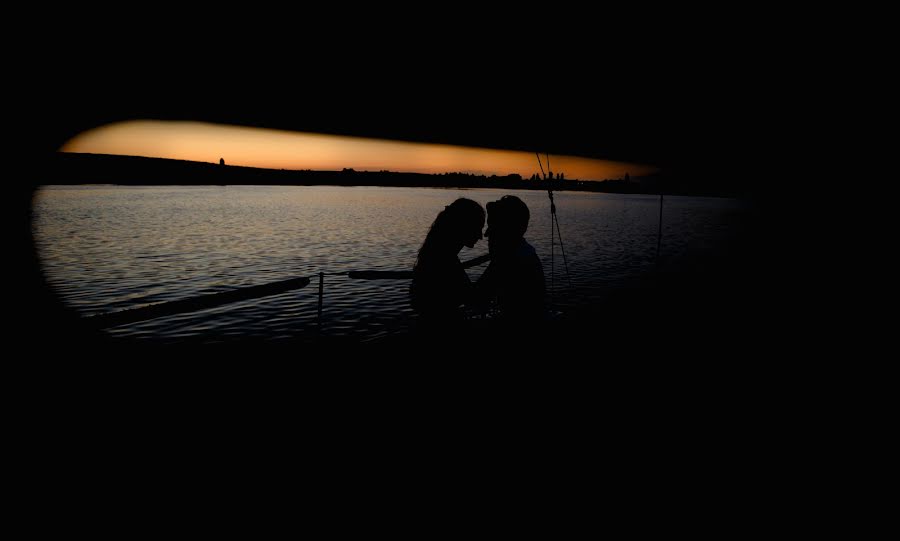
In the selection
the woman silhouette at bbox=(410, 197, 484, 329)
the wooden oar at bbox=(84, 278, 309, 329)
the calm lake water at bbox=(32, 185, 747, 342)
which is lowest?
the calm lake water at bbox=(32, 185, 747, 342)

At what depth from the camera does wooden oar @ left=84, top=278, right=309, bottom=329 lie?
15.0 feet

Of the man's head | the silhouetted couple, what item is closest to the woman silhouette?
the silhouetted couple

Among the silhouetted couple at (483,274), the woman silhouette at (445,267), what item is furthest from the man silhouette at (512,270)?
the woman silhouette at (445,267)

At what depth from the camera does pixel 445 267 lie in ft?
15.9

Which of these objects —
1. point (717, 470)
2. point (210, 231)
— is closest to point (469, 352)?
point (717, 470)

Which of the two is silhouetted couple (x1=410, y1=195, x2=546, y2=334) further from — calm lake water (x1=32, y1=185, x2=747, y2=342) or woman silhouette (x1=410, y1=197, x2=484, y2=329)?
calm lake water (x1=32, y1=185, x2=747, y2=342)

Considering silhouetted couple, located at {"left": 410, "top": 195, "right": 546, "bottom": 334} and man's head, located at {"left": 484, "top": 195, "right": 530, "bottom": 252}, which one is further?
man's head, located at {"left": 484, "top": 195, "right": 530, "bottom": 252}

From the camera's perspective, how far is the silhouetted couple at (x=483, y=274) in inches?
187

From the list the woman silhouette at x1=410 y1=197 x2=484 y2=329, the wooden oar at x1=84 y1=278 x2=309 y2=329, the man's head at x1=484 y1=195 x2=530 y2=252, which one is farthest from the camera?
the man's head at x1=484 y1=195 x2=530 y2=252

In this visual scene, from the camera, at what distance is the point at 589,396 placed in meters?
6.64

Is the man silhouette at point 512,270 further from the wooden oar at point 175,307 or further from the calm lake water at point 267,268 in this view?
the calm lake water at point 267,268

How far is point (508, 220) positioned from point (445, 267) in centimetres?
93

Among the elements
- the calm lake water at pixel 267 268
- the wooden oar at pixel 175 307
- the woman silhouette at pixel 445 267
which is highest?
the woman silhouette at pixel 445 267

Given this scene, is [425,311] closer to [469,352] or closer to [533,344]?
[469,352]
